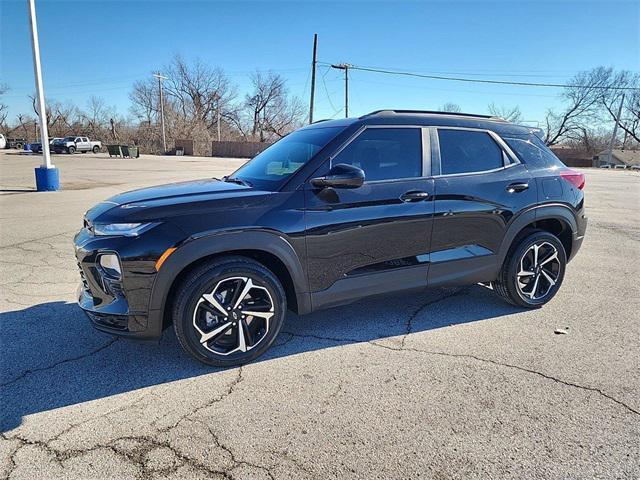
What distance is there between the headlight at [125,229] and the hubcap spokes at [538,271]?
3431 mm

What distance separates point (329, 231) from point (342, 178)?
1.42ft

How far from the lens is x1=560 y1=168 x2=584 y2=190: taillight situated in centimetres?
424

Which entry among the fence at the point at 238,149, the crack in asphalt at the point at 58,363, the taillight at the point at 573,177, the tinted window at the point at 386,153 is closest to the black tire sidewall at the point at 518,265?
the taillight at the point at 573,177

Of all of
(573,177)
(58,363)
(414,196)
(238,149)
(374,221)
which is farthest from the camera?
(238,149)

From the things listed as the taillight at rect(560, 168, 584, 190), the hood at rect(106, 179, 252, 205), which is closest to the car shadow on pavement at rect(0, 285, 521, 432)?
the hood at rect(106, 179, 252, 205)

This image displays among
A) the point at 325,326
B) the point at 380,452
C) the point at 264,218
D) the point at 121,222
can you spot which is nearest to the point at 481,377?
the point at 380,452

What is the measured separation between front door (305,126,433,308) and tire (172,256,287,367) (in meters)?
0.39

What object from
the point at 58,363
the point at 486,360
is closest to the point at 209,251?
the point at 58,363

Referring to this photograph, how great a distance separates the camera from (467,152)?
12.6 feet

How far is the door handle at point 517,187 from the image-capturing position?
12.8 feet

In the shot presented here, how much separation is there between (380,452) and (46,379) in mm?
2337

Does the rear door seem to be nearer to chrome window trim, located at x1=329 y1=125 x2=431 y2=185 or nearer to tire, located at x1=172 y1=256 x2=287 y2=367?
chrome window trim, located at x1=329 y1=125 x2=431 y2=185

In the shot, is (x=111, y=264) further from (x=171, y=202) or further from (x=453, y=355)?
(x=453, y=355)

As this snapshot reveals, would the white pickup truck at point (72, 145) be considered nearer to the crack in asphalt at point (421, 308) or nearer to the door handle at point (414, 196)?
the crack in asphalt at point (421, 308)
